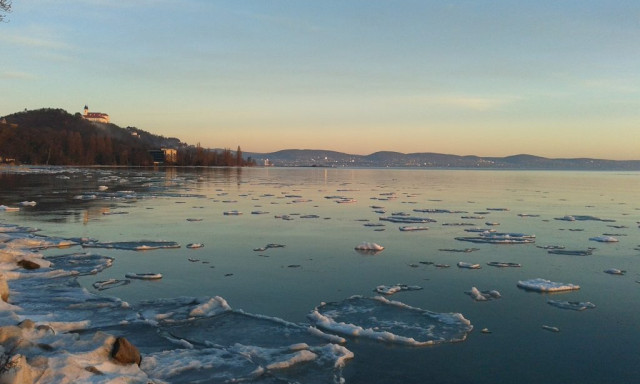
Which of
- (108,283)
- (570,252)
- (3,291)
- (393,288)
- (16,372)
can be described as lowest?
(108,283)

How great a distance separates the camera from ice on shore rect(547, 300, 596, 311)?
882cm

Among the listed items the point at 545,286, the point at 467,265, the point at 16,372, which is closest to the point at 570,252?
the point at 467,265

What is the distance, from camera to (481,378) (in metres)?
5.90

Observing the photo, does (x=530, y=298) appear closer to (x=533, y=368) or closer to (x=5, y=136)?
(x=533, y=368)

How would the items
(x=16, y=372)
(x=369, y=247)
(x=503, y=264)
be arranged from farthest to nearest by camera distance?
(x=369, y=247) < (x=503, y=264) < (x=16, y=372)

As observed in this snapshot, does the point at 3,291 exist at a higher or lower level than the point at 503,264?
higher

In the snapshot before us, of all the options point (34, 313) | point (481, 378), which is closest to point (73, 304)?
point (34, 313)

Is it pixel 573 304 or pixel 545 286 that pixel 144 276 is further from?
pixel 573 304

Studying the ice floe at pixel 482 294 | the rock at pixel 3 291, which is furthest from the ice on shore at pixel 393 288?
the rock at pixel 3 291

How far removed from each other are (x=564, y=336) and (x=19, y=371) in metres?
7.14

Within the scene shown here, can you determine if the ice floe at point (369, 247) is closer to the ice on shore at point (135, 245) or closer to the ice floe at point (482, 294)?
the ice floe at point (482, 294)

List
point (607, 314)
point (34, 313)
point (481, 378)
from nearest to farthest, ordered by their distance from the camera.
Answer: point (481, 378)
point (34, 313)
point (607, 314)

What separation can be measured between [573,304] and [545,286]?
1.06 metres

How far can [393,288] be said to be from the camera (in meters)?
10.0
